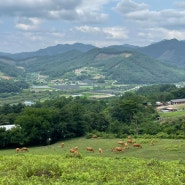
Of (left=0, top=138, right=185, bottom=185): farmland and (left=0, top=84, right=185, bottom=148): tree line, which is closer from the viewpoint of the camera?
(left=0, top=138, right=185, bottom=185): farmland

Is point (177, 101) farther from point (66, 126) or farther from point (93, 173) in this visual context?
point (93, 173)

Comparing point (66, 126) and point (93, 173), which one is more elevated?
point (93, 173)

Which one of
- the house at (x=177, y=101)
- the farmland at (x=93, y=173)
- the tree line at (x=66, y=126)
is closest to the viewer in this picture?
the farmland at (x=93, y=173)

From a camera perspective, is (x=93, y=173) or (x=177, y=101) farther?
(x=177, y=101)

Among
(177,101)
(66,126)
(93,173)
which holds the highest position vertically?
(93,173)

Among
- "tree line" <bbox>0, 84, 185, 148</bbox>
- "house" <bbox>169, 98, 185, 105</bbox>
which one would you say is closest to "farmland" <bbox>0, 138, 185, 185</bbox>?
"tree line" <bbox>0, 84, 185, 148</bbox>

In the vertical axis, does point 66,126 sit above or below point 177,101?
above

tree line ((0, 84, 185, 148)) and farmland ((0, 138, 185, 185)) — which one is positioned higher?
farmland ((0, 138, 185, 185))

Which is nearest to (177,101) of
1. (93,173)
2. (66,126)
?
(66,126)

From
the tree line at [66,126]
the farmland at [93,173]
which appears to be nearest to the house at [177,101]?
the tree line at [66,126]

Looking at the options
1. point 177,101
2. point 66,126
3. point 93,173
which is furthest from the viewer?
point 177,101

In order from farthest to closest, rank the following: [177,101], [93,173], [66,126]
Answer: [177,101] → [66,126] → [93,173]

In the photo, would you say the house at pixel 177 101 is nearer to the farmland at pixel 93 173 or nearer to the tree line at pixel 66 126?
the tree line at pixel 66 126

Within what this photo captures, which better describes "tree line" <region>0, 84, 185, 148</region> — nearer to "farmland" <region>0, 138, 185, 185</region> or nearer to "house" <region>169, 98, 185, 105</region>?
"farmland" <region>0, 138, 185, 185</region>
